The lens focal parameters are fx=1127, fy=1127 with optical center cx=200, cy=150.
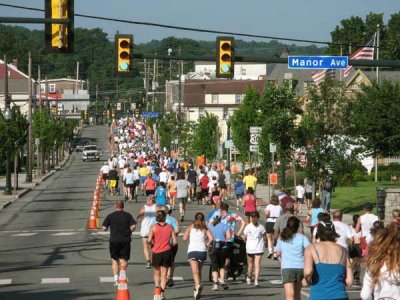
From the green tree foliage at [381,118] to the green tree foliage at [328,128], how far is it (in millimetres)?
9989

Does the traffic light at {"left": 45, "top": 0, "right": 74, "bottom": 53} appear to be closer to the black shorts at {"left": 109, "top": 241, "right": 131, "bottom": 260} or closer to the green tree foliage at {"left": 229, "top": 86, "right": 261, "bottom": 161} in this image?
the black shorts at {"left": 109, "top": 241, "right": 131, "bottom": 260}

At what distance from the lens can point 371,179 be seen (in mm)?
64750

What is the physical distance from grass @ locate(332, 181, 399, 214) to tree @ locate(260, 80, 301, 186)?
2.86 metres

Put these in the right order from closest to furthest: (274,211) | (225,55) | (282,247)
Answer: (282,247) → (274,211) → (225,55)

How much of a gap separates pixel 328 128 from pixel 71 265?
653 inches

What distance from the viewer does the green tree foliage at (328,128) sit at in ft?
130

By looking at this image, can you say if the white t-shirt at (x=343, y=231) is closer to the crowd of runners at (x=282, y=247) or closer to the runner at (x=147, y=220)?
the crowd of runners at (x=282, y=247)

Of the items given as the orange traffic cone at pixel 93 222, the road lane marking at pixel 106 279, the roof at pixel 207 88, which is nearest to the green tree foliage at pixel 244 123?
the orange traffic cone at pixel 93 222

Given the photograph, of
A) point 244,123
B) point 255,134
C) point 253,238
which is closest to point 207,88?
point 244,123

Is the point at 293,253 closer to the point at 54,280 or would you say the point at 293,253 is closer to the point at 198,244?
the point at 198,244

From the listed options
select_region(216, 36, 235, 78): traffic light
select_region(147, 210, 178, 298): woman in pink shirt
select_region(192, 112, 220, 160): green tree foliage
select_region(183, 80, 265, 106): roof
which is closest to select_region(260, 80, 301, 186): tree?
select_region(216, 36, 235, 78): traffic light

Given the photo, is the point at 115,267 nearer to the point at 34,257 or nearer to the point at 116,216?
the point at 116,216

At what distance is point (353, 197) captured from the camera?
48.8m

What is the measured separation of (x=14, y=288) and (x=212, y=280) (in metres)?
3.70
